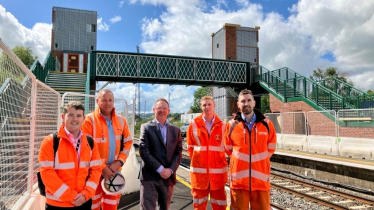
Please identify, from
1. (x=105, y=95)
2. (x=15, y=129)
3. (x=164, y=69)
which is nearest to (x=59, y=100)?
(x=105, y=95)

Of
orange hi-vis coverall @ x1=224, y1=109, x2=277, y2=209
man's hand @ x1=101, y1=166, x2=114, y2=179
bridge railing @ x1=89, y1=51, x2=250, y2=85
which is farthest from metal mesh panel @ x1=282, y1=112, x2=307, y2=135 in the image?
man's hand @ x1=101, y1=166, x2=114, y2=179

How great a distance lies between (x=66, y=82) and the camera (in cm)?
2016

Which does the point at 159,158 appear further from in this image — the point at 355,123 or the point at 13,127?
the point at 355,123

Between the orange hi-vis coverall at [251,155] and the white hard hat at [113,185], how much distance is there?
58.0 inches

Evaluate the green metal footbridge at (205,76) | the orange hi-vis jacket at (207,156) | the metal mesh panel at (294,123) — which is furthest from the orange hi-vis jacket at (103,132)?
the green metal footbridge at (205,76)

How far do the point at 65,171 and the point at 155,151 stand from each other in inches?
55.4

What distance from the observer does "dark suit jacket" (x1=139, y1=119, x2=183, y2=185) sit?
396 cm

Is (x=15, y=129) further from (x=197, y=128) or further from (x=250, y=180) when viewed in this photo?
(x=250, y=180)

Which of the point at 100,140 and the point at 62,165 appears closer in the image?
the point at 62,165

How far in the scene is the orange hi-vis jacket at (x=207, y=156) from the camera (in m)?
4.20

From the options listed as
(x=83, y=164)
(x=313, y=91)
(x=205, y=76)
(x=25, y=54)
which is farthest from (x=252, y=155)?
(x=25, y=54)

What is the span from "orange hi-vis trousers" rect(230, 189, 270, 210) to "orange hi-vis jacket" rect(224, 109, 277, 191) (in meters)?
0.08

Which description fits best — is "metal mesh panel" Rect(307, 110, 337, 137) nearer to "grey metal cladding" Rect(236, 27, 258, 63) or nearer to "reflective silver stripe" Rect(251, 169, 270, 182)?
"reflective silver stripe" Rect(251, 169, 270, 182)

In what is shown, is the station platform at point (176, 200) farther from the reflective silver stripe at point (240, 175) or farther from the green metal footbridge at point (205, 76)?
the green metal footbridge at point (205, 76)
